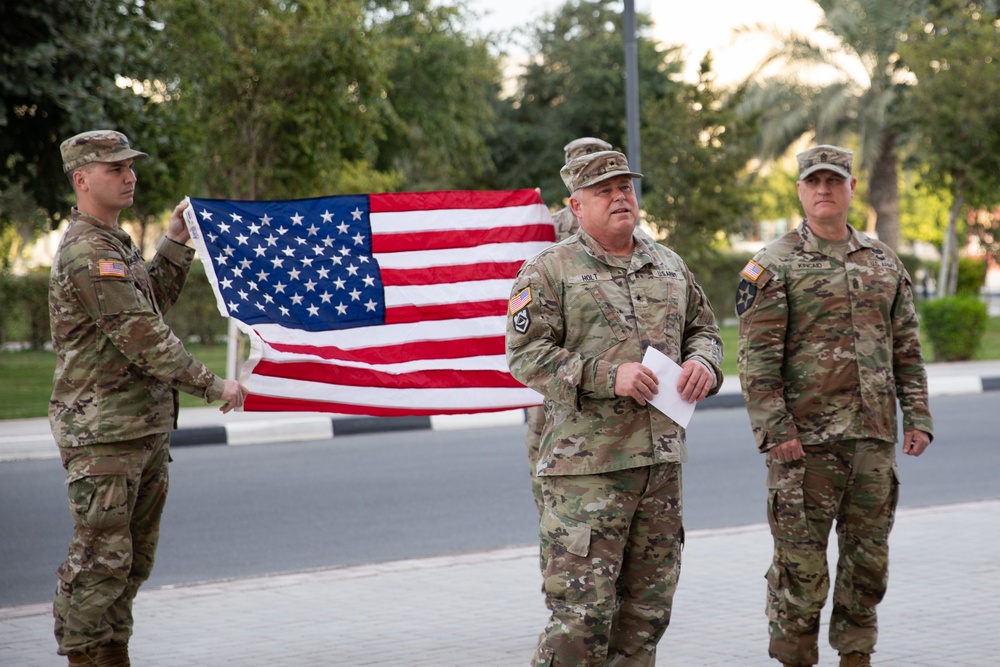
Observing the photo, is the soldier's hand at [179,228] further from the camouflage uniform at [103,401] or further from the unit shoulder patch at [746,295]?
the unit shoulder patch at [746,295]

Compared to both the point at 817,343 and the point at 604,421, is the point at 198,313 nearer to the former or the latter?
the point at 817,343

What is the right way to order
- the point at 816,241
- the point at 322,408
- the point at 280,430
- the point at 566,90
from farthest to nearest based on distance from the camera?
1. the point at 566,90
2. the point at 280,430
3. the point at 322,408
4. the point at 816,241

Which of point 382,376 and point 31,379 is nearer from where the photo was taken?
point 382,376

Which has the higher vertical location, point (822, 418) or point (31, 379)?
point (822, 418)

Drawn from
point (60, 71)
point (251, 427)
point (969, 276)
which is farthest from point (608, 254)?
point (969, 276)

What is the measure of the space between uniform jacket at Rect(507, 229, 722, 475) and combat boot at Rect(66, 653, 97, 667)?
195 centimetres

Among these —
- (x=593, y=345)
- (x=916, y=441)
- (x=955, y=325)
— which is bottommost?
(x=955, y=325)

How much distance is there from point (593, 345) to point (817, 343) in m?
1.14

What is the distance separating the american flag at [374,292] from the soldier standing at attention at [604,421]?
1768mm

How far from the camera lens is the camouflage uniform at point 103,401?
4.89 metres

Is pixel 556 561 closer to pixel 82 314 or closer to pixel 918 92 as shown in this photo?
pixel 82 314

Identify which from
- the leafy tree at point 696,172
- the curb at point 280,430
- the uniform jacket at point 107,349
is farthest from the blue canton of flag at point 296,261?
the leafy tree at point 696,172

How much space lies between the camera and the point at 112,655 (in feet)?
16.6

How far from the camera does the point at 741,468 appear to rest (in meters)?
11.2
